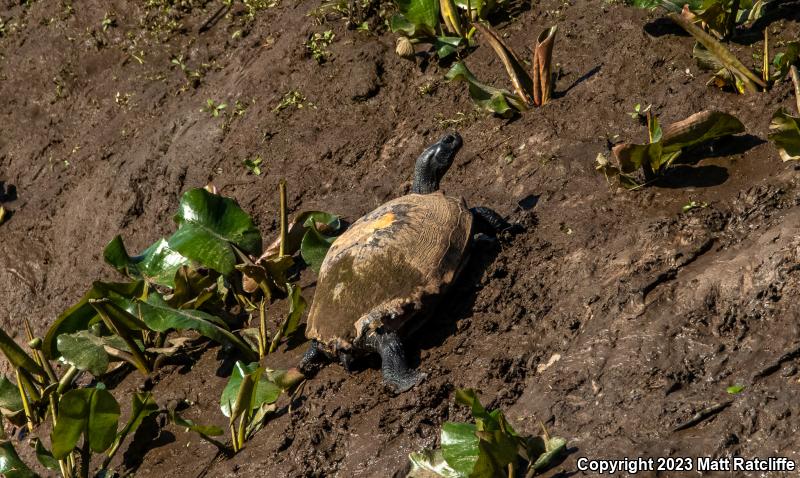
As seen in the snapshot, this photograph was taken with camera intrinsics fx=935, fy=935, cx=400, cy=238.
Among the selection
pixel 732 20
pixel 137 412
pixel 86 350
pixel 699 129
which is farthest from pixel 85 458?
pixel 732 20

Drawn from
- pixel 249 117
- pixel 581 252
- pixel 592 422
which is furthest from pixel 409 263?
pixel 249 117

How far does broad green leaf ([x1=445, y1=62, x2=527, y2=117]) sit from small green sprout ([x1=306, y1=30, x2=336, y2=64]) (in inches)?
57.1

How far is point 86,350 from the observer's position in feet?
18.1

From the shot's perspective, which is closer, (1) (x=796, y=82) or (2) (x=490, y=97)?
(1) (x=796, y=82)

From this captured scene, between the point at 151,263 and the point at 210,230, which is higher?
the point at 210,230

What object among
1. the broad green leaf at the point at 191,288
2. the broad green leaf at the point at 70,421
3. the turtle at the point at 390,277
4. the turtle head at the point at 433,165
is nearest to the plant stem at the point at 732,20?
the turtle head at the point at 433,165

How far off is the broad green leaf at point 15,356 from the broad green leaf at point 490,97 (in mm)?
3220

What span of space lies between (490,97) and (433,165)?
0.71m

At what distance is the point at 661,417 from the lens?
13.0 ft

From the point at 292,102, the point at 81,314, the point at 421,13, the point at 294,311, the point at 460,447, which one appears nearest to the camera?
the point at 460,447

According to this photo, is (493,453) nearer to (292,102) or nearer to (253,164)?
(253,164)

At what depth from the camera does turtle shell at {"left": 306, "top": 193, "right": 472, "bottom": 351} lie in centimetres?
484

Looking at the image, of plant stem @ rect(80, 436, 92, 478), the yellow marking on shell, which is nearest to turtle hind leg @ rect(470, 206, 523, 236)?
the yellow marking on shell

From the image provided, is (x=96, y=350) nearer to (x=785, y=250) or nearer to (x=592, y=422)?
(x=592, y=422)
